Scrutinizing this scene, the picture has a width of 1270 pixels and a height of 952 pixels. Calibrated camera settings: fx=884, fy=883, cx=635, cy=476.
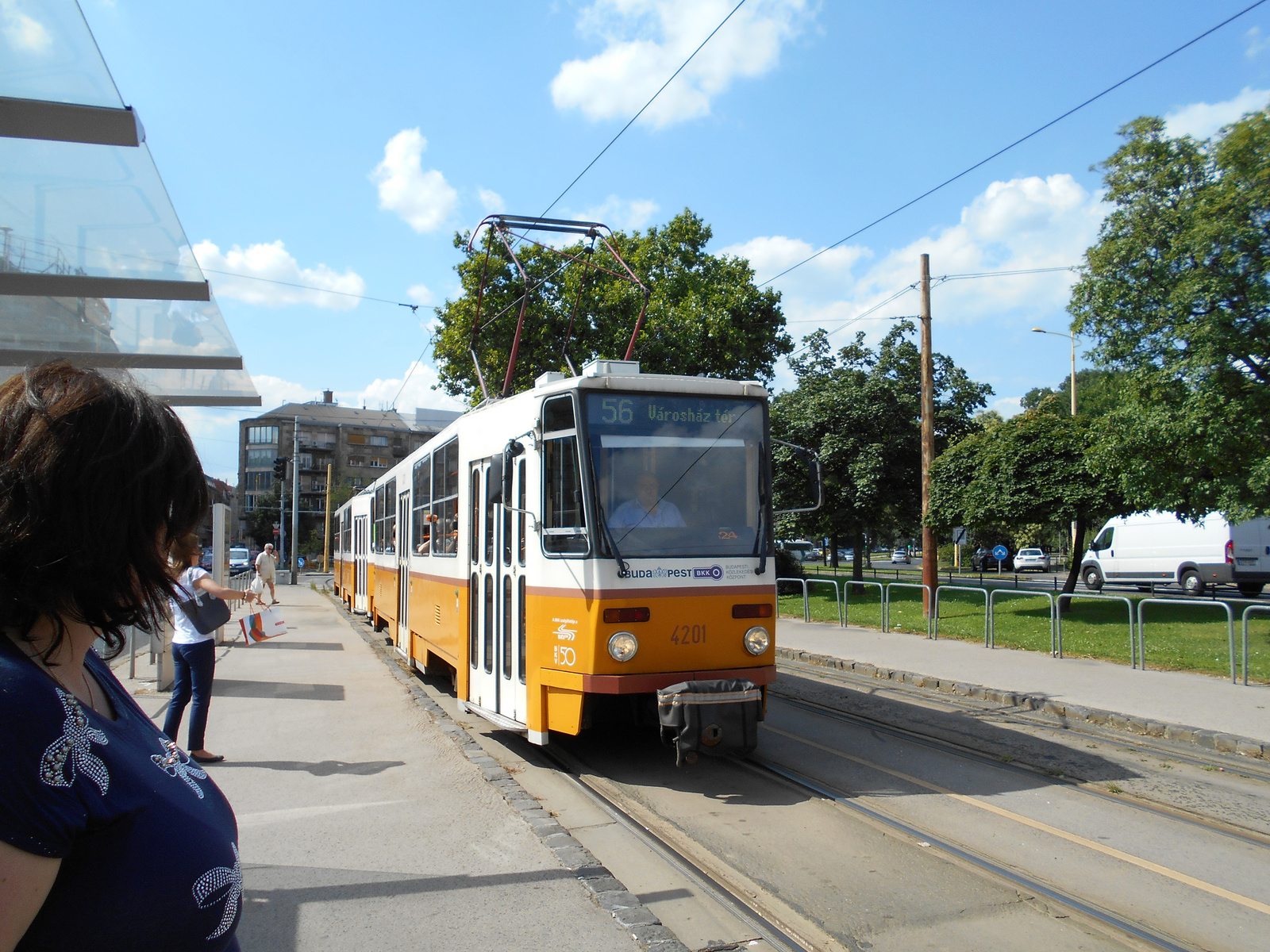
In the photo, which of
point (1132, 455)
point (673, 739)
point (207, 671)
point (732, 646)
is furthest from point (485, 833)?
point (1132, 455)

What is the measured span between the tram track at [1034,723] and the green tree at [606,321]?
45.5ft

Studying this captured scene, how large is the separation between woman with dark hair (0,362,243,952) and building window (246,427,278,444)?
104524 millimetres

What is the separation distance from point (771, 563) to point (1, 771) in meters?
6.34

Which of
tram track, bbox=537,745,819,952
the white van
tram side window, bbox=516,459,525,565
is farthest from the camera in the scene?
the white van

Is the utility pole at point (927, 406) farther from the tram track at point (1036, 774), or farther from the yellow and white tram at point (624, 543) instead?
the yellow and white tram at point (624, 543)

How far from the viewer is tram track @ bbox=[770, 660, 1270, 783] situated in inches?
294

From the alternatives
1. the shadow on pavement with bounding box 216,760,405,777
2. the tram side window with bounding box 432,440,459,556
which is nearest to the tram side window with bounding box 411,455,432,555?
the tram side window with bounding box 432,440,459,556

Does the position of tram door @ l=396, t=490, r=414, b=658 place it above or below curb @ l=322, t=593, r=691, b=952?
above

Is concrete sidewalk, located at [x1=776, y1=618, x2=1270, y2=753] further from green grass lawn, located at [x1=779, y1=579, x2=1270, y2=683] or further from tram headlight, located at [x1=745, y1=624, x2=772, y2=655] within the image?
tram headlight, located at [x1=745, y1=624, x2=772, y2=655]

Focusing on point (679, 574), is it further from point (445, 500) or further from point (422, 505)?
point (422, 505)

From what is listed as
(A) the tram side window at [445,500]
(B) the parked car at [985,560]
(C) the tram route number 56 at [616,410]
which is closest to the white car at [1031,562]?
(B) the parked car at [985,560]

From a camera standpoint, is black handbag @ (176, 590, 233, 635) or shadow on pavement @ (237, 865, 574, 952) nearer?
shadow on pavement @ (237, 865, 574, 952)

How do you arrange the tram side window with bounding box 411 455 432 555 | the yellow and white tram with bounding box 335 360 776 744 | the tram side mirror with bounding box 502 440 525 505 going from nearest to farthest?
1. the yellow and white tram with bounding box 335 360 776 744
2. the tram side mirror with bounding box 502 440 525 505
3. the tram side window with bounding box 411 455 432 555

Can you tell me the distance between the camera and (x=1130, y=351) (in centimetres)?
1388
